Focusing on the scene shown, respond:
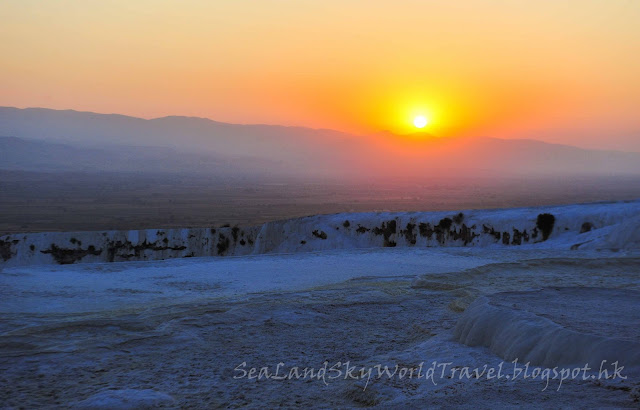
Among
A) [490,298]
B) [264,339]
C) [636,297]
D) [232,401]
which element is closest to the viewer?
[232,401]

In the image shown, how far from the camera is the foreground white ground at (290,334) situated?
372 cm

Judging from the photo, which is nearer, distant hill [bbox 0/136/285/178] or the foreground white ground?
the foreground white ground

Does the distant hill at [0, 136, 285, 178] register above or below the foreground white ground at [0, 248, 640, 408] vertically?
above

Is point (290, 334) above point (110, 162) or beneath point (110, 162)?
beneath

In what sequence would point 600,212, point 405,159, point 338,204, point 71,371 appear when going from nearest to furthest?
point 71,371 < point 600,212 < point 338,204 < point 405,159

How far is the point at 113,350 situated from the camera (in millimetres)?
4543

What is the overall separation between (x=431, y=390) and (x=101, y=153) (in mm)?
150177

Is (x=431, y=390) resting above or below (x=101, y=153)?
below

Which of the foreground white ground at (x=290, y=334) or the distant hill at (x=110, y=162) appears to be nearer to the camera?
the foreground white ground at (x=290, y=334)

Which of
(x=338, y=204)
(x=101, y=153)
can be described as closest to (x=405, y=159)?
(x=101, y=153)

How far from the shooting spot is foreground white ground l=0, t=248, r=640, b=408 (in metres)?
3.72

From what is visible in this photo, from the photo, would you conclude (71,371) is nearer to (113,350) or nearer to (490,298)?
(113,350)

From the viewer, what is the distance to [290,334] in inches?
200

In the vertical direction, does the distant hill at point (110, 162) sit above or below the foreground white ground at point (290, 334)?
above
